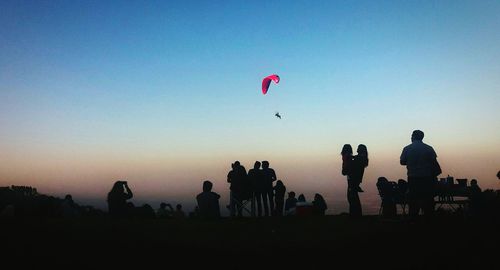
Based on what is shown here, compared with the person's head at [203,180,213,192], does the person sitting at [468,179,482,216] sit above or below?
below

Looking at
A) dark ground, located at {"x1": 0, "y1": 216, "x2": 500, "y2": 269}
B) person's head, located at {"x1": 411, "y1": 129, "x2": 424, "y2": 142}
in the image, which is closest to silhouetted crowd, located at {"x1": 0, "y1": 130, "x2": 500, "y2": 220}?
person's head, located at {"x1": 411, "y1": 129, "x2": 424, "y2": 142}

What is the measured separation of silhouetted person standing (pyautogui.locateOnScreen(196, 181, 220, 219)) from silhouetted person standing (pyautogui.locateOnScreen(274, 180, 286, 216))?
113 inches

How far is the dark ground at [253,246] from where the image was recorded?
5570 millimetres

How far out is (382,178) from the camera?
1298 centimetres

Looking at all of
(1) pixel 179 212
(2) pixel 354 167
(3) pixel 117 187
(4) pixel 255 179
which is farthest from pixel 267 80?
(2) pixel 354 167

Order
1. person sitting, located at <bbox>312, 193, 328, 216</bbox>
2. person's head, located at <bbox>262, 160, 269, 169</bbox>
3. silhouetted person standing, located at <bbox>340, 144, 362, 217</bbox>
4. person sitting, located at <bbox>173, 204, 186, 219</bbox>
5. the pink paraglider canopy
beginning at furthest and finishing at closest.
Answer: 1. the pink paraglider canopy
2. person sitting, located at <bbox>173, 204, 186, 219</bbox>
3. person sitting, located at <bbox>312, 193, 328, 216</bbox>
4. person's head, located at <bbox>262, 160, 269, 169</bbox>
5. silhouetted person standing, located at <bbox>340, 144, 362, 217</bbox>

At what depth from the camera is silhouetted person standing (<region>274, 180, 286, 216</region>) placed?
Result: 49.2ft

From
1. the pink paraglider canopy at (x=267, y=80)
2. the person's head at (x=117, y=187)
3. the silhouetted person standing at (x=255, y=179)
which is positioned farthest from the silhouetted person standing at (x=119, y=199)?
the pink paraglider canopy at (x=267, y=80)

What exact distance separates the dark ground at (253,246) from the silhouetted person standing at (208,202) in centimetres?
364

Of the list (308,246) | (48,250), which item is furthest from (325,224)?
(48,250)

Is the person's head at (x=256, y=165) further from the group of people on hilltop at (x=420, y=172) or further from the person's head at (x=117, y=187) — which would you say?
the group of people on hilltop at (x=420, y=172)

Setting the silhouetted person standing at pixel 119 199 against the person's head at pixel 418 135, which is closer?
the person's head at pixel 418 135

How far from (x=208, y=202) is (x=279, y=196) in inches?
129

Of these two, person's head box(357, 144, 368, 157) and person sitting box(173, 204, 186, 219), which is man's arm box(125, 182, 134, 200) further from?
person's head box(357, 144, 368, 157)
